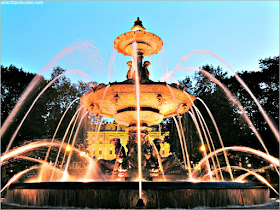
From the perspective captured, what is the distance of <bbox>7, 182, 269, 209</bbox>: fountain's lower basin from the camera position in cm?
589

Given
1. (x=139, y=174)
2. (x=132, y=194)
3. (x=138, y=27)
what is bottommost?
(x=132, y=194)

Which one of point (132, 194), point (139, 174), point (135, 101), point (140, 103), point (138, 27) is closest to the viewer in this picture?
point (132, 194)

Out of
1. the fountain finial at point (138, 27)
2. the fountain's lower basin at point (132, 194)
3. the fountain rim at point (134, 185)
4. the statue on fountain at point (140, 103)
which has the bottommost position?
the fountain's lower basin at point (132, 194)

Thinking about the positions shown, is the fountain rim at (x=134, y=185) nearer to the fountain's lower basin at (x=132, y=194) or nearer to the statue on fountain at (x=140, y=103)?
the fountain's lower basin at (x=132, y=194)

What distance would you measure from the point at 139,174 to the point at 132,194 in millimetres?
707

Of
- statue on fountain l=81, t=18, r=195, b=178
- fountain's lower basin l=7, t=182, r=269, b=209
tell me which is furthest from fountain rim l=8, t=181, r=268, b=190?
statue on fountain l=81, t=18, r=195, b=178

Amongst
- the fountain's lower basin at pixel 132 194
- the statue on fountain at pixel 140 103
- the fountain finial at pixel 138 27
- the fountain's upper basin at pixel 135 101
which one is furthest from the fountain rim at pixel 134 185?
the fountain finial at pixel 138 27

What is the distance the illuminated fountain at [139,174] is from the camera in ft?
19.5

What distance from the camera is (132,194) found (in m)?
5.85

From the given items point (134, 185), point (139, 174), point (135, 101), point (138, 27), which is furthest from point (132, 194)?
point (138, 27)

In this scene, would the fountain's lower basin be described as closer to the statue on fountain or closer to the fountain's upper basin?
the statue on fountain

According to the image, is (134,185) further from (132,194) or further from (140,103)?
(140,103)

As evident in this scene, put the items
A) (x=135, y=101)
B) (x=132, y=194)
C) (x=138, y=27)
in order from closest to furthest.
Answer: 1. (x=132, y=194)
2. (x=135, y=101)
3. (x=138, y=27)

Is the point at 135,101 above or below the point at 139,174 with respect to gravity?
above
